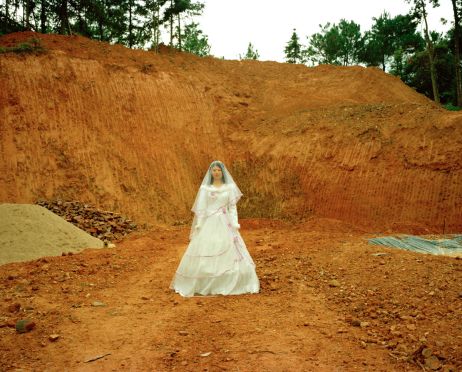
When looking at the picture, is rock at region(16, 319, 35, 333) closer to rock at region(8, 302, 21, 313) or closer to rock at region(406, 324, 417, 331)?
rock at region(8, 302, 21, 313)

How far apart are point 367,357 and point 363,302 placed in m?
1.46

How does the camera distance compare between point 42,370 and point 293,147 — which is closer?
point 42,370

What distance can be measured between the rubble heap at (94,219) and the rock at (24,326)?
619cm

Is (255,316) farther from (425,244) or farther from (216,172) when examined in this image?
(425,244)

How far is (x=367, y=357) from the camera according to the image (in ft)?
12.9

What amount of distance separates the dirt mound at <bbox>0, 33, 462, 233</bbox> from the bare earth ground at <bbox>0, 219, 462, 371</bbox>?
5121 mm

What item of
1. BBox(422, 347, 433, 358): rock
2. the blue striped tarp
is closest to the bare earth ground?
BBox(422, 347, 433, 358): rock

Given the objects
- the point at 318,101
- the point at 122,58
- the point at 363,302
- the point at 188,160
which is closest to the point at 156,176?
the point at 188,160

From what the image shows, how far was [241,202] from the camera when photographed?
14.4 m

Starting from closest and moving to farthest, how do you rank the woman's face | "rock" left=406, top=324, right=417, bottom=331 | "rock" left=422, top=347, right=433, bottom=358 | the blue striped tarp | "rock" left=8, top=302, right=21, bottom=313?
"rock" left=422, top=347, right=433, bottom=358 → "rock" left=406, top=324, right=417, bottom=331 → "rock" left=8, top=302, right=21, bottom=313 → the woman's face → the blue striped tarp

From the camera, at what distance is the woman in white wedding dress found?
6.03 metres

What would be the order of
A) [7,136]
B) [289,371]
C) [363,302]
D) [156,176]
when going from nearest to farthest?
[289,371], [363,302], [7,136], [156,176]

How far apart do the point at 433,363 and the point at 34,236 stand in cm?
841

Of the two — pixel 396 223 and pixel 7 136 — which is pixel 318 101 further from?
pixel 7 136
